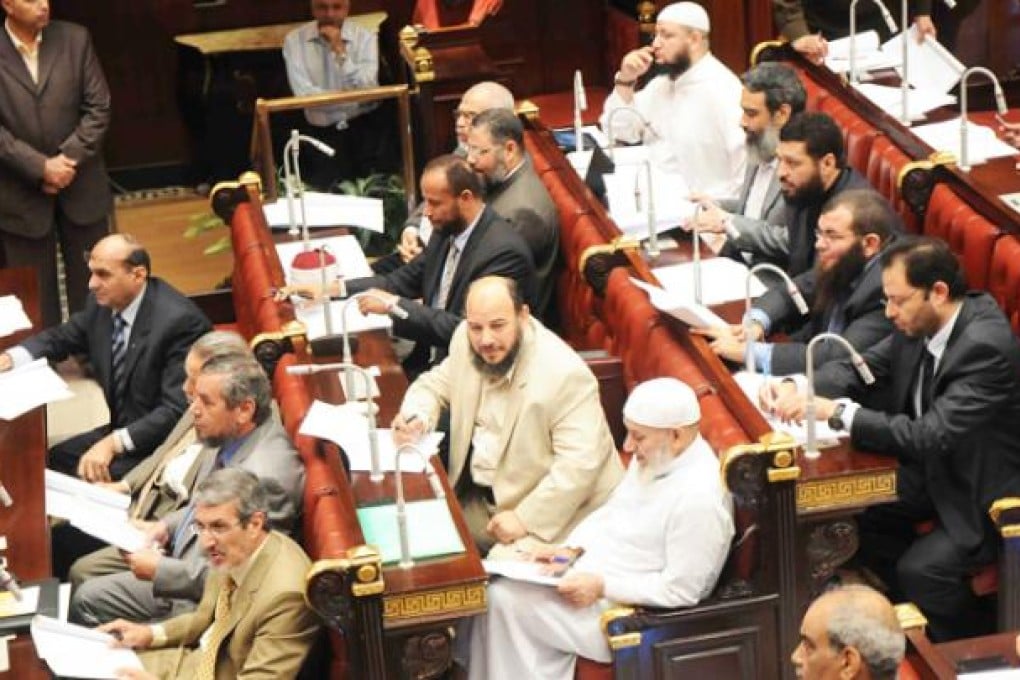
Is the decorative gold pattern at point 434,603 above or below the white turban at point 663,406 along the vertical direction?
below

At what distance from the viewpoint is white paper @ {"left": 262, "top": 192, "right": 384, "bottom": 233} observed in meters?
7.66

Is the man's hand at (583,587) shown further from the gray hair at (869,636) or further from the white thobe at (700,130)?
the white thobe at (700,130)

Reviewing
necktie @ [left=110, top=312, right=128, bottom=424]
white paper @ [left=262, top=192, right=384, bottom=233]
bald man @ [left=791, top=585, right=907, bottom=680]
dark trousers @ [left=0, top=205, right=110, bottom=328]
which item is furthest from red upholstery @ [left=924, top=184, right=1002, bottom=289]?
dark trousers @ [left=0, top=205, right=110, bottom=328]

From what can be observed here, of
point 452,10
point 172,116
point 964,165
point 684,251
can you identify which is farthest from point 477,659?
point 172,116

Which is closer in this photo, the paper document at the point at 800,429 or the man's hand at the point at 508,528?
the paper document at the point at 800,429

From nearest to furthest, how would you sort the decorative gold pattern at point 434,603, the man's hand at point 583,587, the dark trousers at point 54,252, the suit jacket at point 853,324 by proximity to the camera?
the decorative gold pattern at point 434,603, the man's hand at point 583,587, the suit jacket at point 853,324, the dark trousers at point 54,252

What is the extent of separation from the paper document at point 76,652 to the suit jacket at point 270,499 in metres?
0.30

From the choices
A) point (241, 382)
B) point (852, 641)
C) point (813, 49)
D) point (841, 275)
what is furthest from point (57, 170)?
point (852, 641)

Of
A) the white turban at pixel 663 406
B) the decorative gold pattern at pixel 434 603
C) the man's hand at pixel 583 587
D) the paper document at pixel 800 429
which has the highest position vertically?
the white turban at pixel 663 406

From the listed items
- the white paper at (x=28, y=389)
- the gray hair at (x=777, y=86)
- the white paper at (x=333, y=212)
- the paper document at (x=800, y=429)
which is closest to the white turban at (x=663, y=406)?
the paper document at (x=800, y=429)

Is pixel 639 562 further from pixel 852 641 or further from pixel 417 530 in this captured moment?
pixel 852 641

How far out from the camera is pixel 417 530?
5.43 meters

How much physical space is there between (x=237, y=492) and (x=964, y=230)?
2.80 metres

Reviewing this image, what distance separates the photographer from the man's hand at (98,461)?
6789 millimetres
